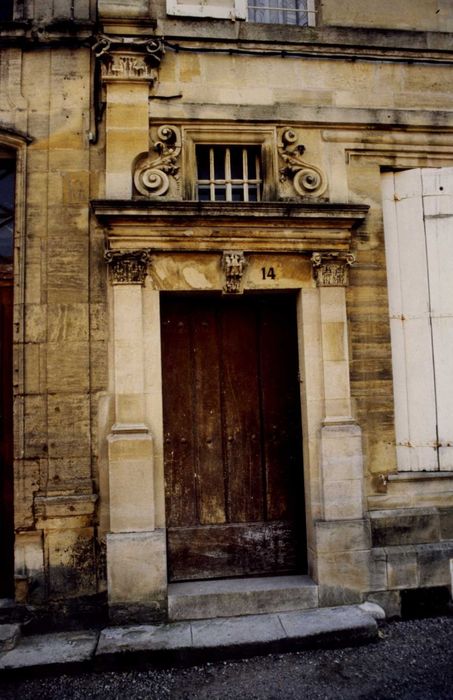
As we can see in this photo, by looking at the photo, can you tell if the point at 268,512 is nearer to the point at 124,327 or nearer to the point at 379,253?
the point at 124,327

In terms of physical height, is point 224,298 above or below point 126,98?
below

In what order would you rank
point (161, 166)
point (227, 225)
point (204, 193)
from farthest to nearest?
point (204, 193)
point (161, 166)
point (227, 225)

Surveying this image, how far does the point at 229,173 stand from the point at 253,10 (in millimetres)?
1724

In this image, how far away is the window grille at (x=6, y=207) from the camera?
191 inches

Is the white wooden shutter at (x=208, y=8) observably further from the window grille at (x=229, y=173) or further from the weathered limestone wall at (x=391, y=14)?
the window grille at (x=229, y=173)

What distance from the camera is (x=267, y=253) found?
4758 mm

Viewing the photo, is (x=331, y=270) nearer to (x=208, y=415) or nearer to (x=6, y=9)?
(x=208, y=415)

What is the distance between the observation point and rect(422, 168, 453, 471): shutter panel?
4.98 meters

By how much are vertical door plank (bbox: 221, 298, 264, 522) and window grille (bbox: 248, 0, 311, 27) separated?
287 cm

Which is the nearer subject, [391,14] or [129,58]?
[129,58]

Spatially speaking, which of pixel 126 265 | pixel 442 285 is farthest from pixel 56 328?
pixel 442 285

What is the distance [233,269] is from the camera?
4617 mm

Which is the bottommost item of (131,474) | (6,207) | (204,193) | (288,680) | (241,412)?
(288,680)

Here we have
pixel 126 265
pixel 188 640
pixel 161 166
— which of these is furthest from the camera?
pixel 161 166
